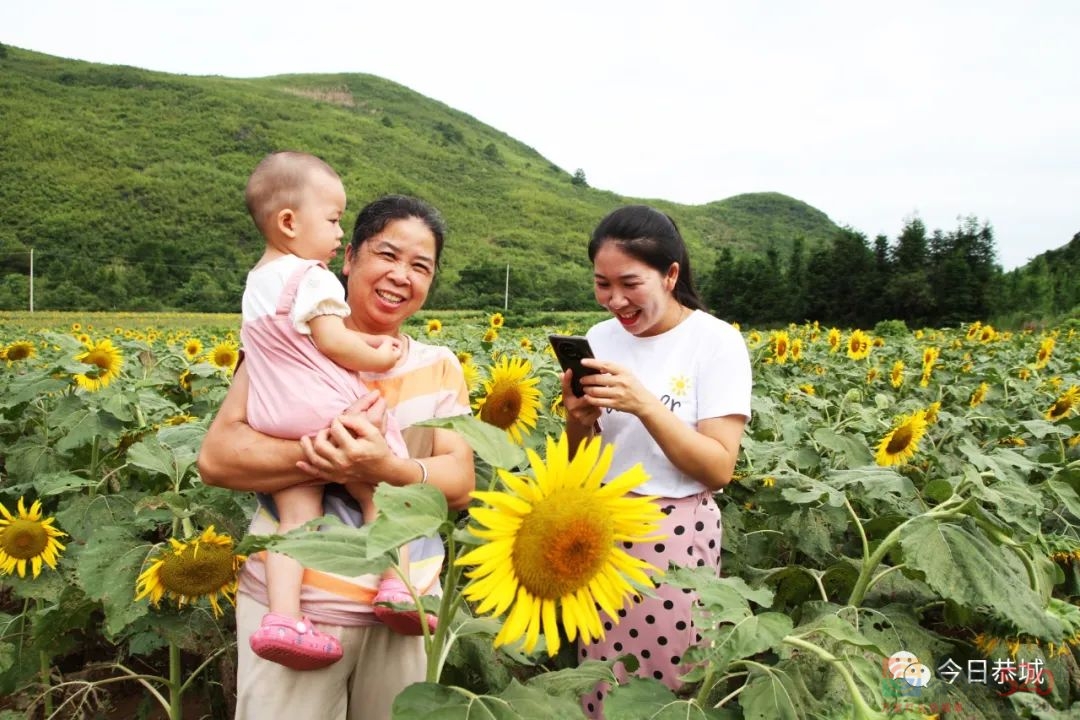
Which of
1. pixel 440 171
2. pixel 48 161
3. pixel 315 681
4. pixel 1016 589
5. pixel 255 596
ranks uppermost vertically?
pixel 440 171

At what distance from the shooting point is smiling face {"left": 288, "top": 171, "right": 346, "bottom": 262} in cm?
172

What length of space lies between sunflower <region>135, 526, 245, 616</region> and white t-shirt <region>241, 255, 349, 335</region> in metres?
0.50

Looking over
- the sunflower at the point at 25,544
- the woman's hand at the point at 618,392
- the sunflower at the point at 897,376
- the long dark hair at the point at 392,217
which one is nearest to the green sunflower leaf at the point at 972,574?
the woman's hand at the point at 618,392

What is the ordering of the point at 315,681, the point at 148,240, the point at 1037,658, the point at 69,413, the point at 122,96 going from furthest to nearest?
the point at 122,96 < the point at 148,240 < the point at 69,413 < the point at 1037,658 < the point at 315,681

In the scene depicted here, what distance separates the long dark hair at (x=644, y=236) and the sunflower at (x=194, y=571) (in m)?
1.10

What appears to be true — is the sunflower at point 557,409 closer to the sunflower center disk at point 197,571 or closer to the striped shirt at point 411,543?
the striped shirt at point 411,543

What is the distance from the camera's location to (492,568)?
3.47ft

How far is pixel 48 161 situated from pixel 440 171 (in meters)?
38.8

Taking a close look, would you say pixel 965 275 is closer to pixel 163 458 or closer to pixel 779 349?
pixel 779 349

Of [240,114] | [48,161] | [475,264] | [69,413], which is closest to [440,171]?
[240,114]

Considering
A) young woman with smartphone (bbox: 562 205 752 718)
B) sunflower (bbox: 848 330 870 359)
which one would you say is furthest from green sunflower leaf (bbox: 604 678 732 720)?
sunflower (bbox: 848 330 870 359)

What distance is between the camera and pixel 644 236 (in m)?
1.90

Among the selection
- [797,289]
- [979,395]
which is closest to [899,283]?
[797,289]

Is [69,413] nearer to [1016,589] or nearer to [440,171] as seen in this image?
[1016,589]
